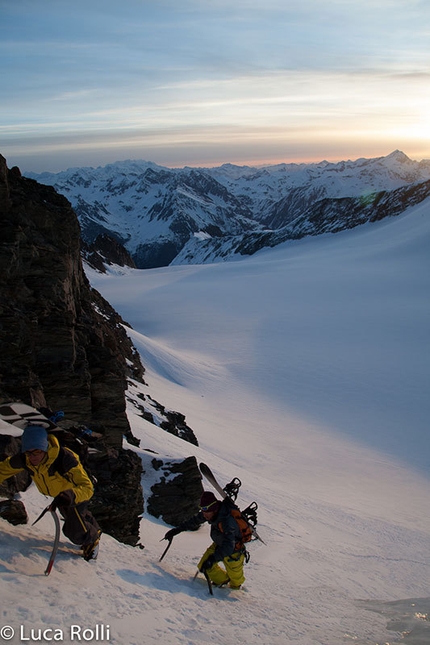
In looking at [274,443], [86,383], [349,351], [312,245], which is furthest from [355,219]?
[86,383]

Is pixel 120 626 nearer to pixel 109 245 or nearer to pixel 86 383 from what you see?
pixel 86 383

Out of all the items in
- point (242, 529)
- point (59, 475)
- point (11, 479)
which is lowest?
point (242, 529)

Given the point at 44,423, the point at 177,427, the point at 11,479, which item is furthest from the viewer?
the point at 177,427

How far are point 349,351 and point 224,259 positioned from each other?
13752cm

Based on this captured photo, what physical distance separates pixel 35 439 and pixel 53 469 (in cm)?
48

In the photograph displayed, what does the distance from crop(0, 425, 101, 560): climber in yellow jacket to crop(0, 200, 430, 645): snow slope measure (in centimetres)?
34

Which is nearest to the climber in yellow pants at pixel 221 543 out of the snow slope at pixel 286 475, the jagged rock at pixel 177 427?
A: the snow slope at pixel 286 475

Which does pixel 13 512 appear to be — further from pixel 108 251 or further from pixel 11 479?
pixel 108 251

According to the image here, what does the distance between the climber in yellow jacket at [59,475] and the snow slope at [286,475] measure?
0.34m

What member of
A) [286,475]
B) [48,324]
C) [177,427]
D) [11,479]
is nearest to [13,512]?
[11,479]


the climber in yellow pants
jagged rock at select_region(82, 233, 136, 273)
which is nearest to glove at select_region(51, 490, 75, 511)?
the climber in yellow pants

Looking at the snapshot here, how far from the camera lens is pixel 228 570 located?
21.9ft

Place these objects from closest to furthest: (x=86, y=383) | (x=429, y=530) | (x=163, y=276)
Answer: (x=86, y=383) → (x=429, y=530) → (x=163, y=276)

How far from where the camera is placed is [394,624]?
21.7 feet
